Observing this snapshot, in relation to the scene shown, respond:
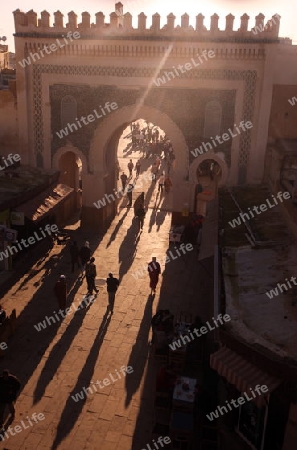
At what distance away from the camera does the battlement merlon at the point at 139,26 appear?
1558 centimetres

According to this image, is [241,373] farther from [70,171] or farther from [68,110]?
[70,171]

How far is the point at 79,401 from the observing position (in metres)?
8.61

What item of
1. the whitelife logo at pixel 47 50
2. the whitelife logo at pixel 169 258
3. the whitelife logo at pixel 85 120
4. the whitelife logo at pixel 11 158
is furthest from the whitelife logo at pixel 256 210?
the whitelife logo at pixel 11 158

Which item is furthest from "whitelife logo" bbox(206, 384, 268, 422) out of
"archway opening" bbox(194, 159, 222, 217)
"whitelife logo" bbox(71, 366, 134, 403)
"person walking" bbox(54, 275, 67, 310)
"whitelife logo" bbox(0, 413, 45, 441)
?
"archway opening" bbox(194, 159, 222, 217)

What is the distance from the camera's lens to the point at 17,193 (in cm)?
1375

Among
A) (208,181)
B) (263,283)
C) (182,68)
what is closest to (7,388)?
(263,283)

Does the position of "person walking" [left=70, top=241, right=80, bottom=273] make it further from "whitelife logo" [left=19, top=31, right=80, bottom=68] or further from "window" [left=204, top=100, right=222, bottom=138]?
"whitelife logo" [left=19, top=31, right=80, bottom=68]

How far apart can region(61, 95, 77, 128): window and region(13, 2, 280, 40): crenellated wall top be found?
2360 mm

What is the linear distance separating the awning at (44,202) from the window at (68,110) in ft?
8.53

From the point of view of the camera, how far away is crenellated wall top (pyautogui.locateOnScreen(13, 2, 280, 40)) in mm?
15578

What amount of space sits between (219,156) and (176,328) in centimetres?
856

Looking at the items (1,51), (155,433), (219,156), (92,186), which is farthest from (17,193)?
(1,51)

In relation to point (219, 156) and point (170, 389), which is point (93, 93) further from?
point (170, 389)

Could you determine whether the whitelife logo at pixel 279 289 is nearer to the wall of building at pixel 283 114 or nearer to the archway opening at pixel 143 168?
the wall of building at pixel 283 114
